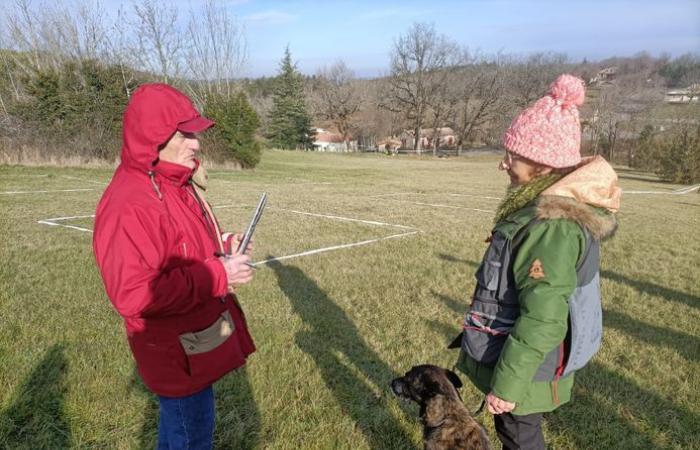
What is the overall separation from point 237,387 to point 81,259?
14.5ft

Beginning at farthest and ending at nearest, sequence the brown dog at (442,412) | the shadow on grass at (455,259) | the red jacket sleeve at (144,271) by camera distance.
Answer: the shadow on grass at (455,259) < the brown dog at (442,412) < the red jacket sleeve at (144,271)

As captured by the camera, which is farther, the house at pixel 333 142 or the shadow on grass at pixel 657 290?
the house at pixel 333 142

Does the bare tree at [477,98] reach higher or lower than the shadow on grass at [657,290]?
higher

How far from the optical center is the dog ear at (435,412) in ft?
7.61

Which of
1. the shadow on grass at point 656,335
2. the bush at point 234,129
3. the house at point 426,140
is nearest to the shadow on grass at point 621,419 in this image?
the shadow on grass at point 656,335

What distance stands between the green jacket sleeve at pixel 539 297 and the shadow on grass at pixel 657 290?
532 cm

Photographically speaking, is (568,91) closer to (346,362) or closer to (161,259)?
(161,259)

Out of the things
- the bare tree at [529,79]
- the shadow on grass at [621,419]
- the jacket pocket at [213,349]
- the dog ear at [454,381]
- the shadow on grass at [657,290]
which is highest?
the bare tree at [529,79]

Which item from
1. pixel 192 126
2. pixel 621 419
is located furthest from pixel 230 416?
pixel 621 419

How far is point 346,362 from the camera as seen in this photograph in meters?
3.89

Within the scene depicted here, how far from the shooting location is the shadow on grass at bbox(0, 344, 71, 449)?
2.71 m

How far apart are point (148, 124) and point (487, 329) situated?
1695mm

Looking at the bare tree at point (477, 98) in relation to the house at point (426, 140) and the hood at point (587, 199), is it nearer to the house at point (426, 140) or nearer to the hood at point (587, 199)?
the house at point (426, 140)

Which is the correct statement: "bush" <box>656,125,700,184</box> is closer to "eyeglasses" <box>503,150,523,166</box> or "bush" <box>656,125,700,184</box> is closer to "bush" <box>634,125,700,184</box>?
"bush" <box>634,125,700,184</box>
